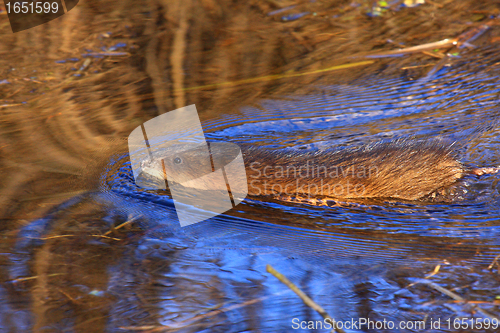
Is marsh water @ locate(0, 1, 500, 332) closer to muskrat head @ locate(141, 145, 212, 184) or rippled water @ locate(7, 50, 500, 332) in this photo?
rippled water @ locate(7, 50, 500, 332)

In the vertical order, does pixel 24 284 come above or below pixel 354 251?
above

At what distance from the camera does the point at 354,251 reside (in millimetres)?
2127

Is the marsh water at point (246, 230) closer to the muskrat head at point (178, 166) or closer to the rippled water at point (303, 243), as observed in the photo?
the rippled water at point (303, 243)

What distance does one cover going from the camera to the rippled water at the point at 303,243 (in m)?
1.69

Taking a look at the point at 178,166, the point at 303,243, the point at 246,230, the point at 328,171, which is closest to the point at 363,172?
the point at 328,171

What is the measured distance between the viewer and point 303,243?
2.20 meters

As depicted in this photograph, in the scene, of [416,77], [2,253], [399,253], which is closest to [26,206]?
[2,253]

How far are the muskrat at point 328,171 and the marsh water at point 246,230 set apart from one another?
0.12 m

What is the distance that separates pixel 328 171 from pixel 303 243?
0.80 m

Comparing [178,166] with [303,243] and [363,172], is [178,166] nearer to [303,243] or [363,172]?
[303,243]

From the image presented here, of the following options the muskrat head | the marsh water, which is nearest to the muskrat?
the muskrat head

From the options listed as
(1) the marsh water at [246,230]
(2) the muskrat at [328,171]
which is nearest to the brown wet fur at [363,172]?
(2) the muskrat at [328,171]

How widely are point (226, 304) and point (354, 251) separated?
0.77 meters

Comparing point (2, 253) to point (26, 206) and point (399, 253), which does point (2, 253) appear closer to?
point (26, 206)
